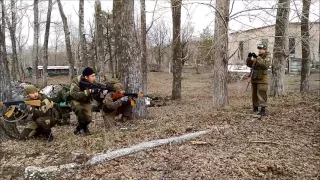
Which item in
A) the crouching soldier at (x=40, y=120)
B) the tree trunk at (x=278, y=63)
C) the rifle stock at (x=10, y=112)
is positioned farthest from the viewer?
the tree trunk at (x=278, y=63)

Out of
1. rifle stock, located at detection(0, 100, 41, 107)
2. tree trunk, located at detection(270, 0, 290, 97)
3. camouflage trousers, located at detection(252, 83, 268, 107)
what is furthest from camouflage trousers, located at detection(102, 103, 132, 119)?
tree trunk, located at detection(270, 0, 290, 97)

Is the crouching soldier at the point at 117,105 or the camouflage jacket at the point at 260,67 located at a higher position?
the camouflage jacket at the point at 260,67

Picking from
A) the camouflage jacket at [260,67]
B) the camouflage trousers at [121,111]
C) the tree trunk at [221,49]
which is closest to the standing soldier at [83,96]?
the camouflage trousers at [121,111]

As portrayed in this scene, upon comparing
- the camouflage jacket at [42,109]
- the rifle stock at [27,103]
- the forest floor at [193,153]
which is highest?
the rifle stock at [27,103]

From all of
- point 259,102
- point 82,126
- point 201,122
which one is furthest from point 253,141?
point 82,126

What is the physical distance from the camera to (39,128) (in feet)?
19.7

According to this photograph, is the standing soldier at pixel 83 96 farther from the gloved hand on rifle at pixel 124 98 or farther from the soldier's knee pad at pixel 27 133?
the gloved hand on rifle at pixel 124 98

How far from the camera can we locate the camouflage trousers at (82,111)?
6.28m

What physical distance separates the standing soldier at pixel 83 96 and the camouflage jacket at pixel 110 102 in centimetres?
47

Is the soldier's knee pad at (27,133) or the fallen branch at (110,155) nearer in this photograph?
the fallen branch at (110,155)

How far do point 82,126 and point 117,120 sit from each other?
1.45 metres

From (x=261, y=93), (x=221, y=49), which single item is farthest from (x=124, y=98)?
(x=261, y=93)

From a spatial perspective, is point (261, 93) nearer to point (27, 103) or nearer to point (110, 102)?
point (110, 102)

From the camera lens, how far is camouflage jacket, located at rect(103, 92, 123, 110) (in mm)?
6817
